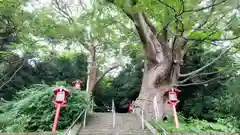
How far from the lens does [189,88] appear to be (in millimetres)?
11414

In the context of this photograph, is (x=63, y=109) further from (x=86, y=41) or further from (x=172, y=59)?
(x=86, y=41)

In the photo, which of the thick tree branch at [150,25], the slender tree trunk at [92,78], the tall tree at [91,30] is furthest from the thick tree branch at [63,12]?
the thick tree branch at [150,25]

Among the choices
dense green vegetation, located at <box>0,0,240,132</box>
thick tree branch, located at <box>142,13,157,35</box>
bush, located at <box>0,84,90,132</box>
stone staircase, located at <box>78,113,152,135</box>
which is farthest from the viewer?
thick tree branch, located at <box>142,13,157,35</box>

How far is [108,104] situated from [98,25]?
881 cm

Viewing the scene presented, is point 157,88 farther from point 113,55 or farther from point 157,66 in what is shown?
point 113,55

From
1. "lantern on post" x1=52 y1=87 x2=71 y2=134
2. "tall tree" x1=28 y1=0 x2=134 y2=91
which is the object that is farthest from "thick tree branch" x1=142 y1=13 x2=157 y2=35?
"lantern on post" x1=52 y1=87 x2=71 y2=134

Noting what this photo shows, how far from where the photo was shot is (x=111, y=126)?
20.0 feet

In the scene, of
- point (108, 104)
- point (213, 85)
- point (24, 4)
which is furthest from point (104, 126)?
point (108, 104)

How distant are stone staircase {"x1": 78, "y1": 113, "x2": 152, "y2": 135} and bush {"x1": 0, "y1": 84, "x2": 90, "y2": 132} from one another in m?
0.66

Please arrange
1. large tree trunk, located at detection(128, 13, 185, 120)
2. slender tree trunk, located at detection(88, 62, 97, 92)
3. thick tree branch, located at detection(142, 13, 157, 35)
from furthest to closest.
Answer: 1. slender tree trunk, located at detection(88, 62, 97, 92)
2. large tree trunk, located at detection(128, 13, 185, 120)
3. thick tree branch, located at detection(142, 13, 157, 35)

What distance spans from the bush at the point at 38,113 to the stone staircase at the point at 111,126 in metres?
0.66

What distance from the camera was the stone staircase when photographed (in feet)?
17.3

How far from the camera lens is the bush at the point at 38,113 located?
5.59 m

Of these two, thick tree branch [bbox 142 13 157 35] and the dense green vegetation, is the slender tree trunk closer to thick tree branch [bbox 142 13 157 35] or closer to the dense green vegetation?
the dense green vegetation
